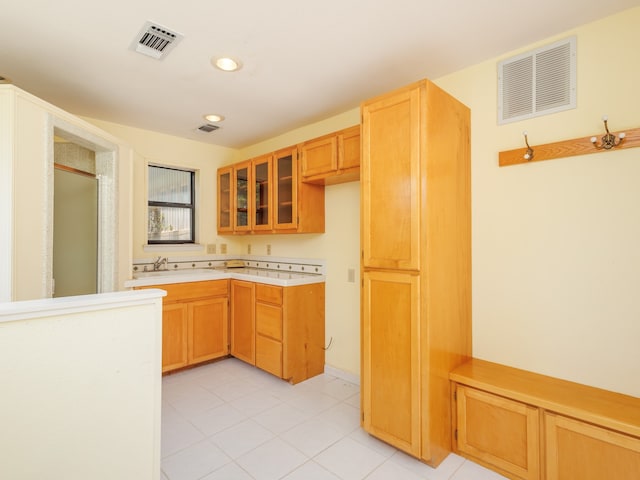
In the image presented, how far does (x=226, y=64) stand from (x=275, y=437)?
2.56 m

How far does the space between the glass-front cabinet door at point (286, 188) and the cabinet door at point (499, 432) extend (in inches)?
78.7

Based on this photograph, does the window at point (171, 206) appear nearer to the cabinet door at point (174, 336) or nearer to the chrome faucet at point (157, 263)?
the chrome faucet at point (157, 263)

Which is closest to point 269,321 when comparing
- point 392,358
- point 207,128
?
point 392,358

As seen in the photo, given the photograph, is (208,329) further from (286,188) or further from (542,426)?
(542,426)

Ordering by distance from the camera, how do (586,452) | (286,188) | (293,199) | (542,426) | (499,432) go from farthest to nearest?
(286,188) → (293,199) → (499,432) → (542,426) → (586,452)

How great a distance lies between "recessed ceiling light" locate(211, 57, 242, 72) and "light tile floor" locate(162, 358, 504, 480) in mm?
2534

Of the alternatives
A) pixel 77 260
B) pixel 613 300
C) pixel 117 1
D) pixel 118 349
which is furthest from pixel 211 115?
pixel 613 300

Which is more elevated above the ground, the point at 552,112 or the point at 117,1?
the point at 117,1

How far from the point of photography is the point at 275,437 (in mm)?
2201

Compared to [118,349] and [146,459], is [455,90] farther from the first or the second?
[146,459]

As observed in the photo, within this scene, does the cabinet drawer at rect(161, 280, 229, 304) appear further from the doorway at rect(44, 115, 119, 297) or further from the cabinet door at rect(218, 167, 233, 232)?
the cabinet door at rect(218, 167, 233, 232)

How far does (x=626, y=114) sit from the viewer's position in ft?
5.70

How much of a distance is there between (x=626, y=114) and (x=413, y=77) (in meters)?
1.30

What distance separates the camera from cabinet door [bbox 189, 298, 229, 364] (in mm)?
3346
